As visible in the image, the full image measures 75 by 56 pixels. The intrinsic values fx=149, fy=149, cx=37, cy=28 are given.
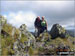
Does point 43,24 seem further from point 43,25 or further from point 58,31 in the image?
point 58,31

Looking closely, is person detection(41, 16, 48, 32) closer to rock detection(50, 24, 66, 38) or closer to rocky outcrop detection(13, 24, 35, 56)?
rock detection(50, 24, 66, 38)

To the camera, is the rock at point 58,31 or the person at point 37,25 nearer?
the rock at point 58,31

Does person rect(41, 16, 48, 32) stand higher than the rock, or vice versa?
person rect(41, 16, 48, 32)

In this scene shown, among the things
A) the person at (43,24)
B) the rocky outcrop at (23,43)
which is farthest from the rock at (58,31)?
the rocky outcrop at (23,43)

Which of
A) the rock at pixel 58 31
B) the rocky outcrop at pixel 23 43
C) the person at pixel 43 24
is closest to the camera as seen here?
the rocky outcrop at pixel 23 43

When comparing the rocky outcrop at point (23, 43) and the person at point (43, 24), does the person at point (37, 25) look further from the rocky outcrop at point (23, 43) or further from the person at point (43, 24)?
the rocky outcrop at point (23, 43)

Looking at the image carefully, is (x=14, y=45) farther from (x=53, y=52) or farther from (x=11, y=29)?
(x=53, y=52)

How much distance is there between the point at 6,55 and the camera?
853 centimetres

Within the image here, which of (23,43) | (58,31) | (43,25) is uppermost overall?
(43,25)

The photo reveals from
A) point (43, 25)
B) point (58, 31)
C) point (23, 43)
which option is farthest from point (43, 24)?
point (23, 43)

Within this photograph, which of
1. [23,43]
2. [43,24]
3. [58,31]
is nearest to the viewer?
[23,43]

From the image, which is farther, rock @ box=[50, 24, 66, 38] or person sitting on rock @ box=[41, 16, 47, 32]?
person sitting on rock @ box=[41, 16, 47, 32]

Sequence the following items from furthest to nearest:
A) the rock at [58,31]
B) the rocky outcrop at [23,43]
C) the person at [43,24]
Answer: the person at [43,24] < the rock at [58,31] < the rocky outcrop at [23,43]

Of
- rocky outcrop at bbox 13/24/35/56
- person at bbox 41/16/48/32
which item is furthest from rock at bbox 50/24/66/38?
rocky outcrop at bbox 13/24/35/56
